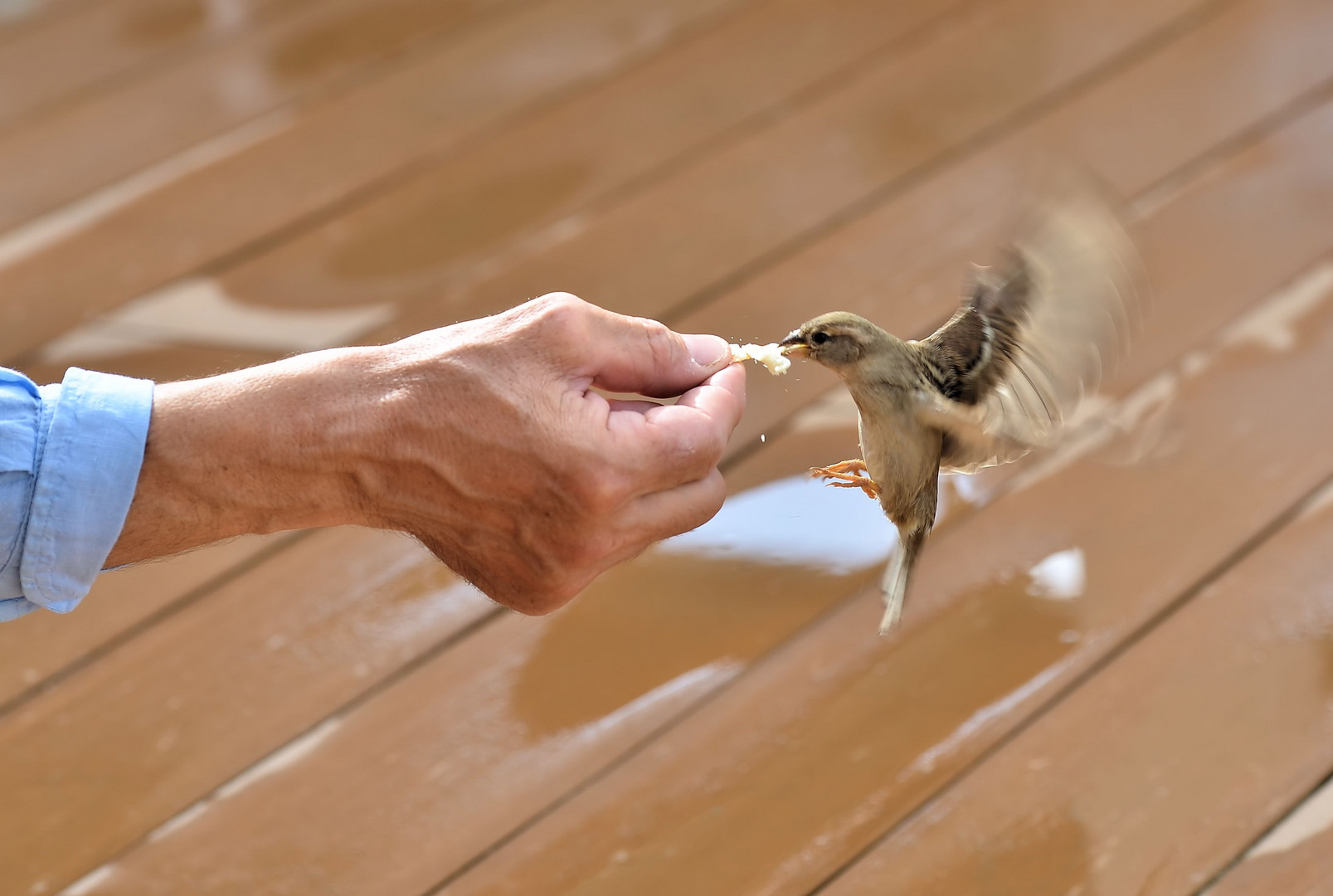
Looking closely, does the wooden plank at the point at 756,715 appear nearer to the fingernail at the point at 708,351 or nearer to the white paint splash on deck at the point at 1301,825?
the white paint splash on deck at the point at 1301,825

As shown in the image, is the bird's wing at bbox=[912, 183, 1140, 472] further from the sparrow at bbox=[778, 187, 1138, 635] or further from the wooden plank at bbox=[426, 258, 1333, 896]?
the wooden plank at bbox=[426, 258, 1333, 896]

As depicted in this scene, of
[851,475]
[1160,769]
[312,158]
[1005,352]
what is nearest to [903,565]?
[851,475]

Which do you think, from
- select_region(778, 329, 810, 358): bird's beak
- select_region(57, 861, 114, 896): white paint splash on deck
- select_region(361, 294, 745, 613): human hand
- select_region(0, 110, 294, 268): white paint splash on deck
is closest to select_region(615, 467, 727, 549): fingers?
select_region(361, 294, 745, 613): human hand

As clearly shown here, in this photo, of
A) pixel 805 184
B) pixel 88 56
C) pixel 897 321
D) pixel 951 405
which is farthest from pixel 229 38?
pixel 951 405

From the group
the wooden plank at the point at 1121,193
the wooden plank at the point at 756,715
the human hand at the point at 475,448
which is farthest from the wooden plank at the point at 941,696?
the human hand at the point at 475,448

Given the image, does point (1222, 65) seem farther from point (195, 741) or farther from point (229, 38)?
point (195, 741)

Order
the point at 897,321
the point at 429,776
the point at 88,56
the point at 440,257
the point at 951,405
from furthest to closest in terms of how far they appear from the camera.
A: the point at 88,56, the point at 440,257, the point at 897,321, the point at 429,776, the point at 951,405

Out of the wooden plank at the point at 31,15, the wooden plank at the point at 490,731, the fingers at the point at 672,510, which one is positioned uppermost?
the wooden plank at the point at 31,15
